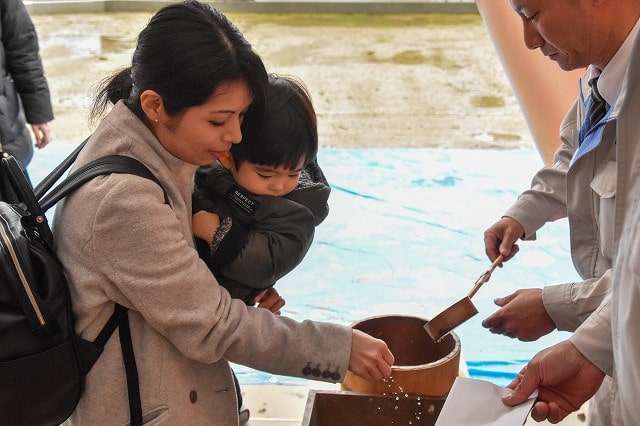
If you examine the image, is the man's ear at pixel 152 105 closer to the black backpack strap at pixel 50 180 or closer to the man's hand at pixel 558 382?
the black backpack strap at pixel 50 180

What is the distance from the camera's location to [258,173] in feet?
5.86

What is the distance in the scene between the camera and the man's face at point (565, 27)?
149cm

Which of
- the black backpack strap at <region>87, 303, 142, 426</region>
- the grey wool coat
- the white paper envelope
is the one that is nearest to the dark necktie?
the white paper envelope

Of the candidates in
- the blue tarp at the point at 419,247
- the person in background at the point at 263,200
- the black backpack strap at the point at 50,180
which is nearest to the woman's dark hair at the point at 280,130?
the person in background at the point at 263,200

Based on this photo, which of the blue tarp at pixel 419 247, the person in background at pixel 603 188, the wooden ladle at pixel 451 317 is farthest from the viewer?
the blue tarp at pixel 419 247

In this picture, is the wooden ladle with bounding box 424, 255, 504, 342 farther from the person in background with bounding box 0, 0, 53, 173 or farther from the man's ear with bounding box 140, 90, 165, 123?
the person in background with bounding box 0, 0, 53, 173

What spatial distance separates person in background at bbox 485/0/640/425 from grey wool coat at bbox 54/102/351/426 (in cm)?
42

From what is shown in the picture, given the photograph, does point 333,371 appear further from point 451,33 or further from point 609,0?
point 451,33

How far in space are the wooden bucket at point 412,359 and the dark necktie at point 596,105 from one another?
695mm

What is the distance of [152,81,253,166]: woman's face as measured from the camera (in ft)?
5.11

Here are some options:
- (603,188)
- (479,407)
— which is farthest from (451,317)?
(603,188)

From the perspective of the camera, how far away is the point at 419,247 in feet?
13.9

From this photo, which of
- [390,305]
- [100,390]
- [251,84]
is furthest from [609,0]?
[390,305]

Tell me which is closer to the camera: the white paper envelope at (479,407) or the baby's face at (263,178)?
the white paper envelope at (479,407)
